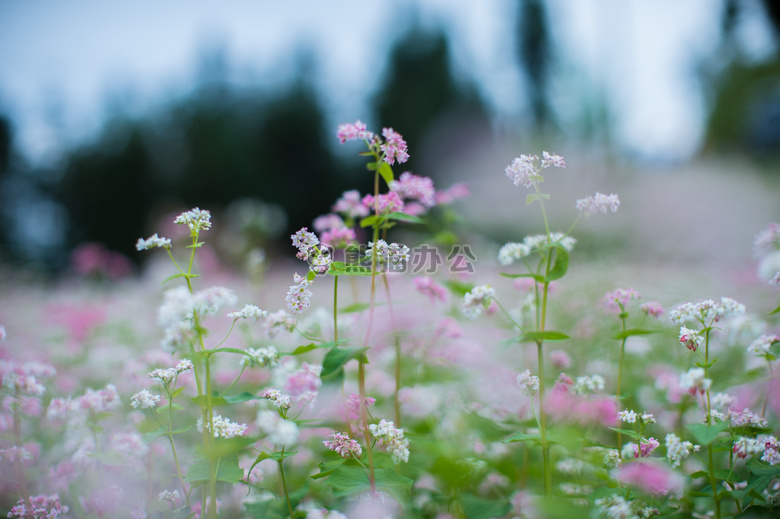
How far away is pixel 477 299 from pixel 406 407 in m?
0.94

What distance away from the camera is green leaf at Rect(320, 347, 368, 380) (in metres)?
1.42

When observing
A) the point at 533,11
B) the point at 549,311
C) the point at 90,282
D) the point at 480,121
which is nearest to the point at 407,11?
the point at 480,121

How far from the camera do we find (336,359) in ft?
4.77

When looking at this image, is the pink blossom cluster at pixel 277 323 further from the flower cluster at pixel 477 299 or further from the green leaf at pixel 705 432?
the green leaf at pixel 705 432

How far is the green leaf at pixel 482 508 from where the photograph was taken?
5.30 feet

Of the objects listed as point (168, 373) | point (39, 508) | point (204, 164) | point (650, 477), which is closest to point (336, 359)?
point (168, 373)

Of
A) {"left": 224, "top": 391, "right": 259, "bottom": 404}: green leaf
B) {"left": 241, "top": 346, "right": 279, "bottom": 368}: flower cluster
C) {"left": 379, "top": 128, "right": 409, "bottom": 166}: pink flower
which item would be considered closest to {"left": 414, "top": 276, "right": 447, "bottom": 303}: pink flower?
{"left": 379, "top": 128, "right": 409, "bottom": 166}: pink flower

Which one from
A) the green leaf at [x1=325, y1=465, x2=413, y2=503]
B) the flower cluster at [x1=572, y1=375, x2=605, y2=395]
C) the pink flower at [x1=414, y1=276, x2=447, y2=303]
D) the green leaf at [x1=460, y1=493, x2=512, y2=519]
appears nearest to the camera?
the green leaf at [x1=325, y1=465, x2=413, y2=503]

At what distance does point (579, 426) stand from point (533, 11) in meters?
27.9

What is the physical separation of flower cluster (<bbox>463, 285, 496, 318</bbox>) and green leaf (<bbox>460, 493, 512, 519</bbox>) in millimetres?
693

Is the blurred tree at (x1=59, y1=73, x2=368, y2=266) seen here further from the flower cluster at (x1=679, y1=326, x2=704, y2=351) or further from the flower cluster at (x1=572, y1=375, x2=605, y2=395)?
the flower cluster at (x1=679, y1=326, x2=704, y2=351)

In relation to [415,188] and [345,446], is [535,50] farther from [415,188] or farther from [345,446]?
[345,446]

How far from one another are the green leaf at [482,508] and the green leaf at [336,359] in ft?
2.39

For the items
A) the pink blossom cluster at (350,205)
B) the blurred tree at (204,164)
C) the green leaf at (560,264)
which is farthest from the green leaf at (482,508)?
the blurred tree at (204,164)
